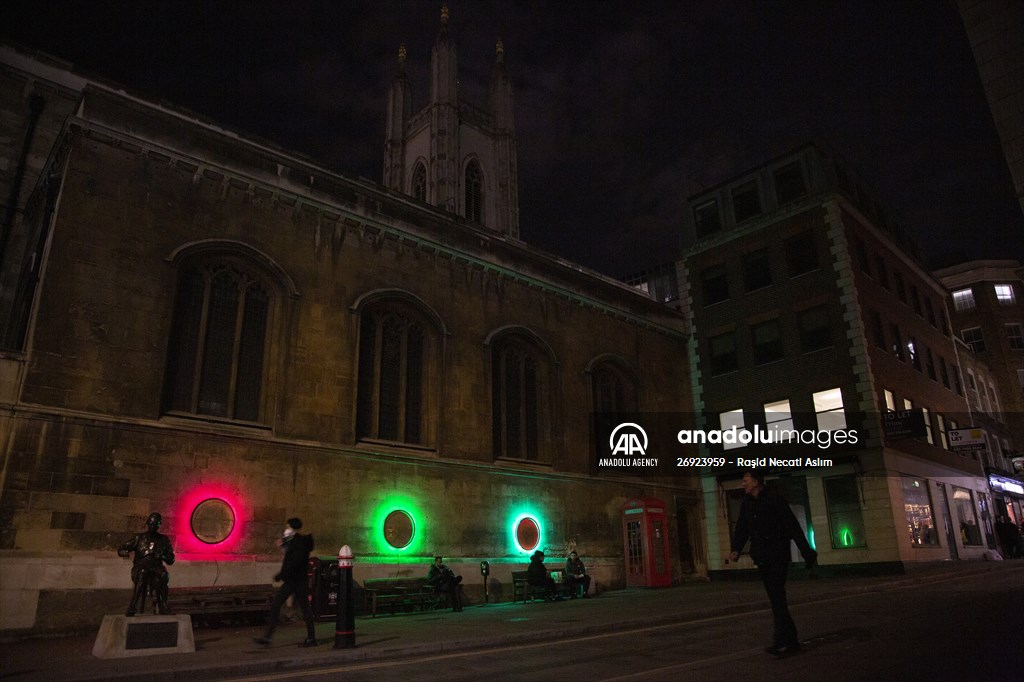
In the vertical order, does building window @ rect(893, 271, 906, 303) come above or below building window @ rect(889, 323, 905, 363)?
above

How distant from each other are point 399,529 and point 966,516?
25.8m

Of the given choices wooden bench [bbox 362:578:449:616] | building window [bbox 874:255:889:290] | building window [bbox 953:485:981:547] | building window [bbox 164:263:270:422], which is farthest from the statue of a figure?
building window [bbox 953:485:981:547]

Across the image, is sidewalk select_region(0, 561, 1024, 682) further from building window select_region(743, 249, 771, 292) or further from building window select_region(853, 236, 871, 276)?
building window select_region(743, 249, 771, 292)

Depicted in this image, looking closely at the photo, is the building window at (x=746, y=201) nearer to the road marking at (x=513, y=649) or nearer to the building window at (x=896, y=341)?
the building window at (x=896, y=341)

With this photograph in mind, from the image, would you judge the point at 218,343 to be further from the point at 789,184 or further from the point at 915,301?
the point at 915,301

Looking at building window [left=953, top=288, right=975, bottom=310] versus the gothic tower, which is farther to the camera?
the gothic tower

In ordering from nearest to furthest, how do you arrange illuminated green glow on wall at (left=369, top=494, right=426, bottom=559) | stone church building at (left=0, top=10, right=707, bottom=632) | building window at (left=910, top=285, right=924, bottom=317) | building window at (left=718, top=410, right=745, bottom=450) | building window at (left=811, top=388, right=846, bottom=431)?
stone church building at (left=0, top=10, right=707, bottom=632) < illuminated green glow on wall at (left=369, top=494, right=426, bottom=559) < building window at (left=811, top=388, right=846, bottom=431) < building window at (left=718, top=410, right=745, bottom=450) < building window at (left=910, top=285, right=924, bottom=317)

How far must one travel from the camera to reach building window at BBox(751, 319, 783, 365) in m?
27.5

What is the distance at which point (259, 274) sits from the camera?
1762 cm

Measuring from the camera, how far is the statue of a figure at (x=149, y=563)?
1024 cm

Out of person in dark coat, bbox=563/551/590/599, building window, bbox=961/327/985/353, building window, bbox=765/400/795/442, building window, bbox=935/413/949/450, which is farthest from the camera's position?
building window, bbox=961/327/985/353

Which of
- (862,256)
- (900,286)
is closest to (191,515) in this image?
(862,256)

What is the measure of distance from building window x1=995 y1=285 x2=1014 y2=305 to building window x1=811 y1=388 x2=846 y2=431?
31.5 meters

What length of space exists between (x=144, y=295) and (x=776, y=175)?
24.9m
